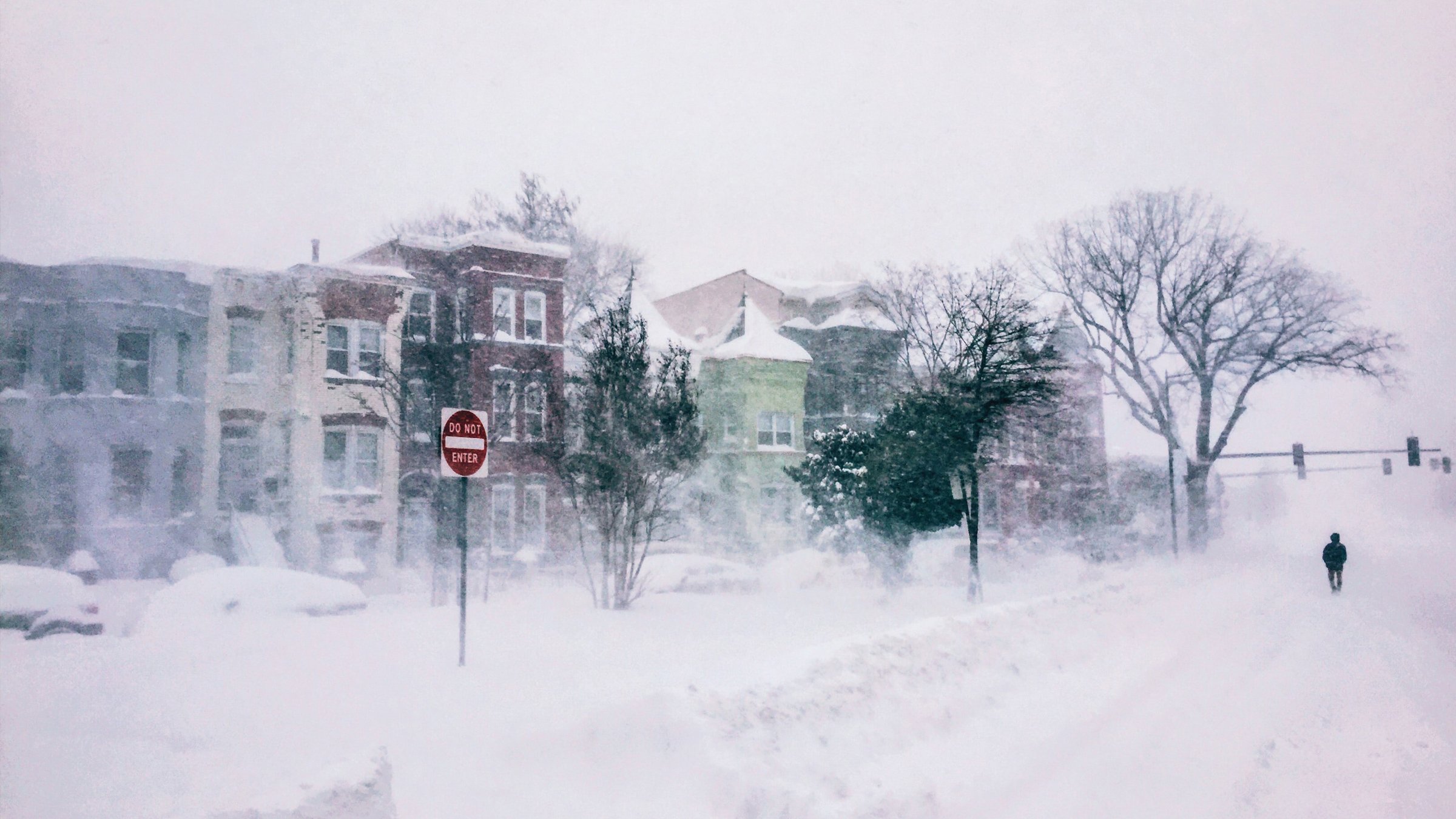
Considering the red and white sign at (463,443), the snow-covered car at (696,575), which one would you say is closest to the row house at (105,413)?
the red and white sign at (463,443)

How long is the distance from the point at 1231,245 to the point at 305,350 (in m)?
18.1

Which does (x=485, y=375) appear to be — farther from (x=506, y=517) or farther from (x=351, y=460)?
(x=351, y=460)

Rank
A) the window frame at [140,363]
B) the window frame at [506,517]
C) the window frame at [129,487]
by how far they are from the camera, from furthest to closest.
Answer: the window frame at [506,517], the window frame at [140,363], the window frame at [129,487]

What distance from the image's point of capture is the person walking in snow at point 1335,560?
53.3ft

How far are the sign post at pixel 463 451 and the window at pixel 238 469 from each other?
34.8 ft

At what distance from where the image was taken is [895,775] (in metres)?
6.20

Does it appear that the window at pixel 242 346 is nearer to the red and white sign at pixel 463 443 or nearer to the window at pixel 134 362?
the window at pixel 134 362

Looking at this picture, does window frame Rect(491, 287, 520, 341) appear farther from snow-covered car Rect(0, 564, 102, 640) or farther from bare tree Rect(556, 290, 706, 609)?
snow-covered car Rect(0, 564, 102, 640)

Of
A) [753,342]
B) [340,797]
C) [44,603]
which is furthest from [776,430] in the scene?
[340,797]

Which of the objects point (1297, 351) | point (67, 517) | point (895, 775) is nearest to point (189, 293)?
point (67, 517)

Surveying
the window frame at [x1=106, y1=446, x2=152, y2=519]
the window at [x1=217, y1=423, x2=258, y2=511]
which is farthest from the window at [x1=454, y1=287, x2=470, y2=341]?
the window frame at [x1=106, y1=446, x2=152, y2=519]

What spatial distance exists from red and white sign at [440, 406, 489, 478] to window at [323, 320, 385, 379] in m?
11.4

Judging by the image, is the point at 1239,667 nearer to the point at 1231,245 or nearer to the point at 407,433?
the point at 1231,245

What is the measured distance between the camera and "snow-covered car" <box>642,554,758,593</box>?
17016 millimetres
